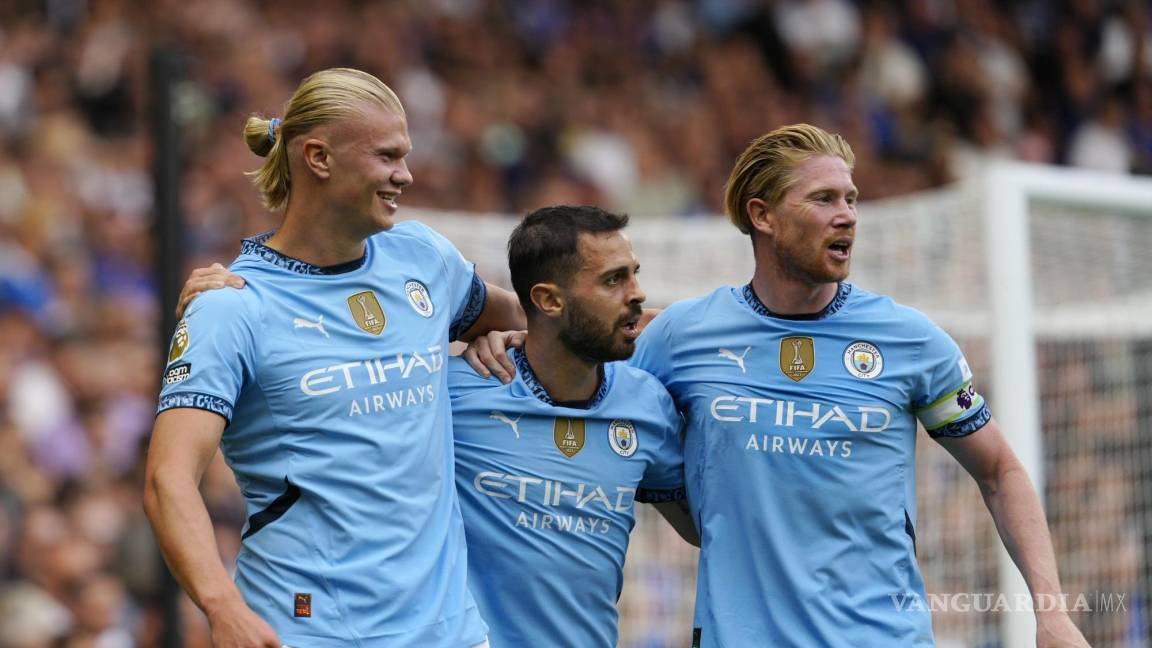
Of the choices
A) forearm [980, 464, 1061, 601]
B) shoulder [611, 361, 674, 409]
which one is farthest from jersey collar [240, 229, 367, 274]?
forearm [980, 464, 1061, 601]

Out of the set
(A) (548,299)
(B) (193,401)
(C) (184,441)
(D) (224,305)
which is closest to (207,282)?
(D) (224,305)

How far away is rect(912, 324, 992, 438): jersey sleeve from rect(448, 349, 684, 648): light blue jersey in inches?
29.6

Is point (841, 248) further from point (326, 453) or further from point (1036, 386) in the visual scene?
point (1036, 386)

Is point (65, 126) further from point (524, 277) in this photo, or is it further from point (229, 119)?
point (524, 277)

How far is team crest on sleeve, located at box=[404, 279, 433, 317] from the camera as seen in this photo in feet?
15.3

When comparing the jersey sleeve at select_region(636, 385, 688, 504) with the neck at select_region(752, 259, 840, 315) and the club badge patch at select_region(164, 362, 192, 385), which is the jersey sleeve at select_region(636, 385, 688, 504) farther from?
the club badge patch at select_region(164, 362, 192, 385)

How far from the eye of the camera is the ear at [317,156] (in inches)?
176

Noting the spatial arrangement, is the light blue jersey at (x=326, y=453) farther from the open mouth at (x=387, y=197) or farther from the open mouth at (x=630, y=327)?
the open mouth at (x=630, y=327)

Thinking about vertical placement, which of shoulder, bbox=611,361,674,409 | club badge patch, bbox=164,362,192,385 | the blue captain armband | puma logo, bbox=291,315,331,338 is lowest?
the blue captain armband

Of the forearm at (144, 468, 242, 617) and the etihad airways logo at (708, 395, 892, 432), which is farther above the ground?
the etihad airways logo at (708, 395, 892, 432)

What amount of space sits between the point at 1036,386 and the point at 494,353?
13.5 feet

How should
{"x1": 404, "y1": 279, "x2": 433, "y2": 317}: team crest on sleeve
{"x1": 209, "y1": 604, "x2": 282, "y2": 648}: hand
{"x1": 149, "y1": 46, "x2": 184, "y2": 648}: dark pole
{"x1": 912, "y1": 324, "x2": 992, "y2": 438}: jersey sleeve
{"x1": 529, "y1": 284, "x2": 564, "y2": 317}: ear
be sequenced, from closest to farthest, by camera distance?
{"x1": 209, "y1": 604, "x2": 282, "y2": 648}: hand → {"x1": 404, "y1": 279, "x2": 433, "y2": 317}: team crest on sleeve → {"x1": 912, "y1": 324, "x2": 992, "y2": 438}: jersey sleeve → {"x1": 529, "y1": 284, "x2": 564, "y2": 317}: ear → {"x1": 149, "y1": 46, "x2": 184, "y2": 648}: dark pole

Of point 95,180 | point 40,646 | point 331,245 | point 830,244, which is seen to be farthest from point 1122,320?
point 95,180

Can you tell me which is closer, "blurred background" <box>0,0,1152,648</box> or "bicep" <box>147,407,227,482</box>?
"bicep" <box>147,407,227,482</box>
